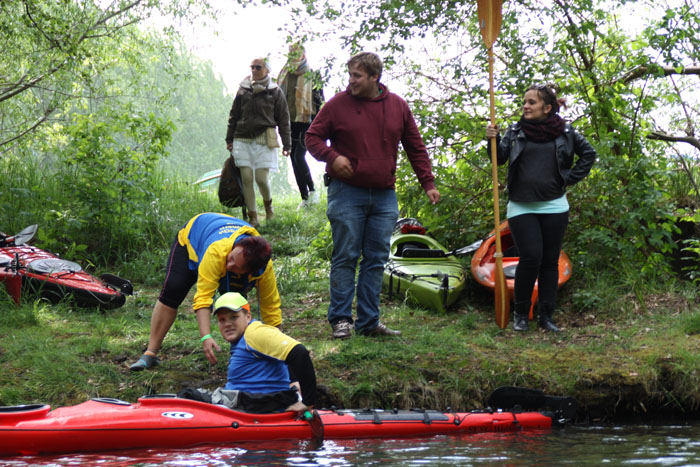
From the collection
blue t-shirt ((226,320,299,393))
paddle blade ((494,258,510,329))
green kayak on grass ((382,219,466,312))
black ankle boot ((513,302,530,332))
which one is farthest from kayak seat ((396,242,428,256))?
blue t-shirt ((226,320,299,393))

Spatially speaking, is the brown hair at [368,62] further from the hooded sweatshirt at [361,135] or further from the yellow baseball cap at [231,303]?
the yellow baseball cap at [231,303]

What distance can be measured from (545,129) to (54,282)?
4508mm

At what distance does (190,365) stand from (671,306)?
4.32 meters

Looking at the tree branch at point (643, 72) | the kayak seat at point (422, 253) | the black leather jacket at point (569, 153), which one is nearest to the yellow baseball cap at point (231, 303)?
the black leather jacket at point (569, 153)

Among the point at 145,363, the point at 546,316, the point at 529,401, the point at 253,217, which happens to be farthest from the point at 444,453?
the point at 253,217

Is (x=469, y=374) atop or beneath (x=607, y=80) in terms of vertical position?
beneath

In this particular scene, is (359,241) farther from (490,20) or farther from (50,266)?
(50,266)

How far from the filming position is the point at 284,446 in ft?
12.6

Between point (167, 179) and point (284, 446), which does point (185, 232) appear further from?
point (167, 179)

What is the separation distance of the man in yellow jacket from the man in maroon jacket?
90 centimetres

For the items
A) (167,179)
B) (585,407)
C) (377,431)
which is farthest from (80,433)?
(167,179)

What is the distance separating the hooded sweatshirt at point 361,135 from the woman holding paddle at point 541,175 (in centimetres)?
110

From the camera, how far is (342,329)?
5.43m

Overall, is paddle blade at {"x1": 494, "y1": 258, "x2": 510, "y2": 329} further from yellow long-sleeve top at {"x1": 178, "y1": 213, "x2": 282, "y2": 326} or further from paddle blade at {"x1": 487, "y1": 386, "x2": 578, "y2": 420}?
yellow long-sleeve top at {"x1": 178, "y1": 213, "x2": 282, "y2": 326}
